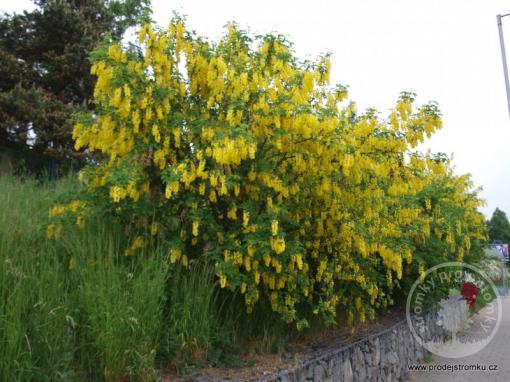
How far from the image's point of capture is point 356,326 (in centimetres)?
740

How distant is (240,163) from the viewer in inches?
206

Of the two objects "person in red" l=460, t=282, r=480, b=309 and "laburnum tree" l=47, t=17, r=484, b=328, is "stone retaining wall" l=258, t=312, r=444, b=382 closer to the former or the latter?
"laburnum tree" l=47, t=17, r=484, b=328

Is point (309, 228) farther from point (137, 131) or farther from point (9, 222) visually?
point (9, 222)

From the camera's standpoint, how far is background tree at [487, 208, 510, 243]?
173 ft

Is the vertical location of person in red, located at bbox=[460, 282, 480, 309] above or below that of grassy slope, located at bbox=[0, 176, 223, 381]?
below

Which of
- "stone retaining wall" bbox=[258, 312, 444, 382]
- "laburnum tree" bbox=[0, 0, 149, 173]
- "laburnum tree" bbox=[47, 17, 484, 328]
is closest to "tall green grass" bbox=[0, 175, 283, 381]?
"laburnum tree" bbox=[47, 17, 484, 328]

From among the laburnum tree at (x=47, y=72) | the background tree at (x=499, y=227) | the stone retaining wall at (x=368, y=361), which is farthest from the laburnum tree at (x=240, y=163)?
the background tree at (x=499, y=227)

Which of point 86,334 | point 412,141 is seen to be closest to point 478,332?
point 412,141

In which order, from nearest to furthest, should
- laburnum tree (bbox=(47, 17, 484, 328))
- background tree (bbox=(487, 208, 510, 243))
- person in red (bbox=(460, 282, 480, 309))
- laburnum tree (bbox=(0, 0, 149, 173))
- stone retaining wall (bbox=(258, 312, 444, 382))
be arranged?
laburnum tree (bbox=(47, 17, 484, 328))
stone retaining wall (bbox=(258, 312, 444, 382))
laburnum tree (bbox=(0, 0, 149, 173))
person in red (bbox=(460, 282, 480, 309))
background tree (bbox=(487, 208, 510, 243))

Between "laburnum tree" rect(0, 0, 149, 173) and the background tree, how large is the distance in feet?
159

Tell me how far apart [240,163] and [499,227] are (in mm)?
56287

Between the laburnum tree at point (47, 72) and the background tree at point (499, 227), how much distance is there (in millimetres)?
48513

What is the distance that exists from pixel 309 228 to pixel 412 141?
1.72 meters

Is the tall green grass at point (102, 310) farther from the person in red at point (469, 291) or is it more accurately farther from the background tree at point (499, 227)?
the background tree at point (499, 227)
